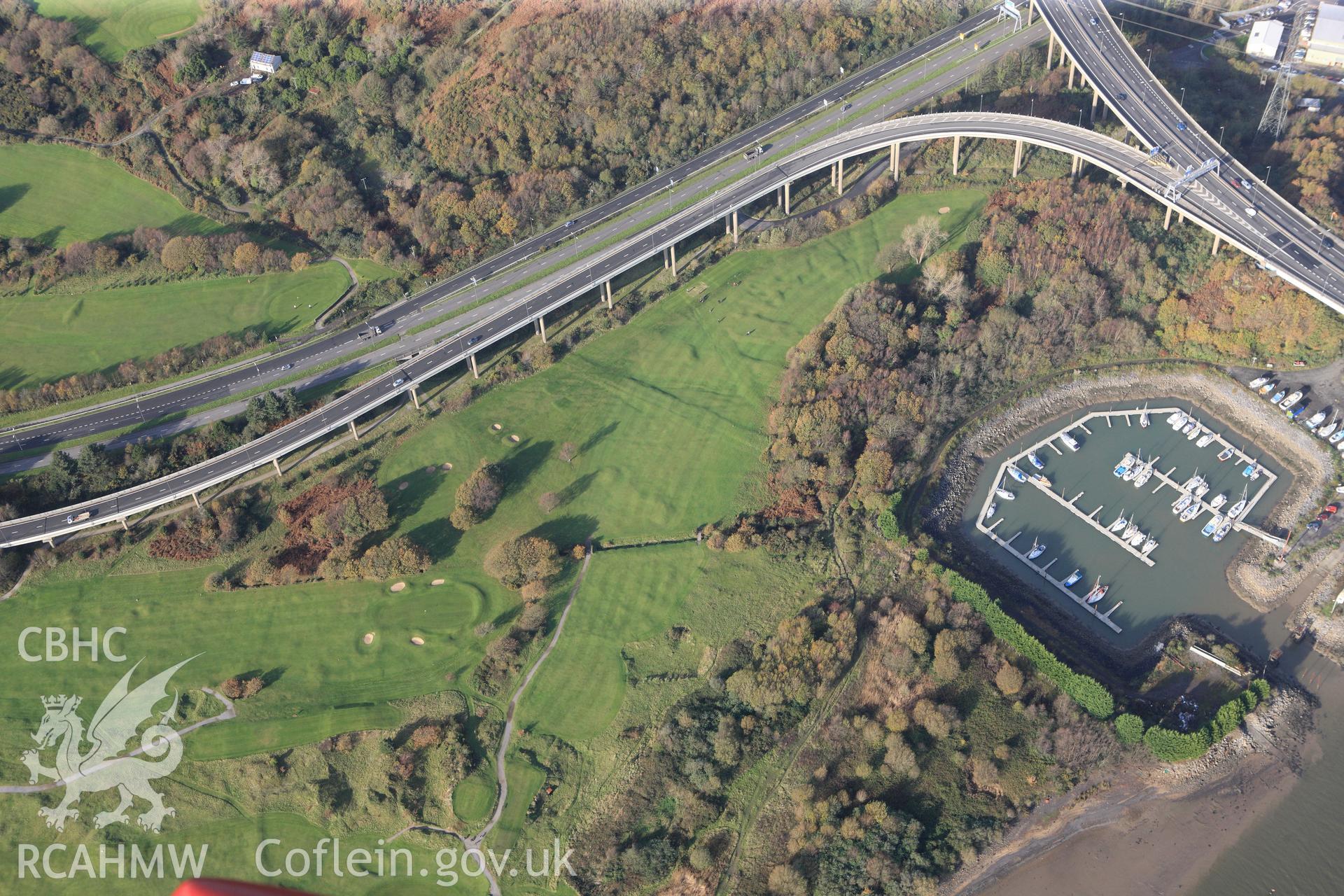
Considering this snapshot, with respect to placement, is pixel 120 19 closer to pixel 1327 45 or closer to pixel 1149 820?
pixel 1149 820

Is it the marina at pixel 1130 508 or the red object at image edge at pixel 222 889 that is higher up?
the red object at image edge at pixel 222 889

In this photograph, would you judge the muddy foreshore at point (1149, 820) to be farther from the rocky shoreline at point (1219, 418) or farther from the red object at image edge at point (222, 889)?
the red object at image edge at point (222, 889)

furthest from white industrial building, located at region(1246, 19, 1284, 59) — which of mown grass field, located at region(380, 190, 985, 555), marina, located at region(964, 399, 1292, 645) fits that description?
marina, located at region(964, 399, 1292, 645)

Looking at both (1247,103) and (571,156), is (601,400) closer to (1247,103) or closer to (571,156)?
(571,156)

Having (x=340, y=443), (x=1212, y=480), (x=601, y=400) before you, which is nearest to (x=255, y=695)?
(x=340, y=443)

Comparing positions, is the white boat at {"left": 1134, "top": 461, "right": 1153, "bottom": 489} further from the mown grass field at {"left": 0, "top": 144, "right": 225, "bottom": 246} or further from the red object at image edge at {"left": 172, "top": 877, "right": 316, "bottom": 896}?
the mown grass field at {"left": 0, "top": 144, "right": 225, "bottom": 246}

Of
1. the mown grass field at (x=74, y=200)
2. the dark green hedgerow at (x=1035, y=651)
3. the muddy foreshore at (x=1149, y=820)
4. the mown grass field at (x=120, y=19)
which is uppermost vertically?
the mown grass field at (x=120, y=19)

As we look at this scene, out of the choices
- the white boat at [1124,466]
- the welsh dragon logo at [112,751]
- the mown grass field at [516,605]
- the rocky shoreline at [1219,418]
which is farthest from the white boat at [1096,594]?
the welsh dragon logo at [112,751]
